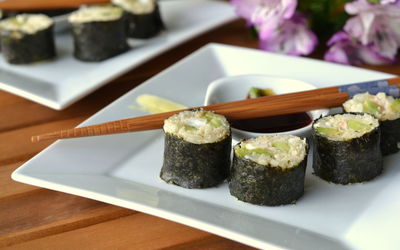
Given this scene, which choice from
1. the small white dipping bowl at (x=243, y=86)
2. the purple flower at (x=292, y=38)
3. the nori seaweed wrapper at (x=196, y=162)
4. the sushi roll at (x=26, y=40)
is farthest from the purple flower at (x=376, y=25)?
the sushi roll at (x=26, y=40)

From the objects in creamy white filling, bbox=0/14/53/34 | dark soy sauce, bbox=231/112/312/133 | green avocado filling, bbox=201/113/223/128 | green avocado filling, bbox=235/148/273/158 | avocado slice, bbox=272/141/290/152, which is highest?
creamy white filling, bbox=0/14/53/34

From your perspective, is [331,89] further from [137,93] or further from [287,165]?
[137,93]

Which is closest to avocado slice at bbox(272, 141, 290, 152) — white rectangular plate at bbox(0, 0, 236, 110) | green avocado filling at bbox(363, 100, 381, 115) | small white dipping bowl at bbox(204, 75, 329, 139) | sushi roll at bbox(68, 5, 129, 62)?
green avocado filling at bbox(363, 100, 381, 115)

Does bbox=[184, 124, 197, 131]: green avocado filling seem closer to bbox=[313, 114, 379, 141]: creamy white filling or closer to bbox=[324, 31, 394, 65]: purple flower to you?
bbox=[313, 114, 379, 141]: creamy white filling

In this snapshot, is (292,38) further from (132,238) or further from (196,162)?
(132,238)

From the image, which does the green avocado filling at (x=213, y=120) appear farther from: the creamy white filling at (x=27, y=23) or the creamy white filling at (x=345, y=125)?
the creamy white filling at (x=27, y=23)

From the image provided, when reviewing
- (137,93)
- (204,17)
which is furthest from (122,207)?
(204,17)

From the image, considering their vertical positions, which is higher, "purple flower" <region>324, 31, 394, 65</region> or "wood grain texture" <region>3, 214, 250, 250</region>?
"purple flower" <region>324, 31, 394, 65</region>

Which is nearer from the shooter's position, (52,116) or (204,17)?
(52,116)
